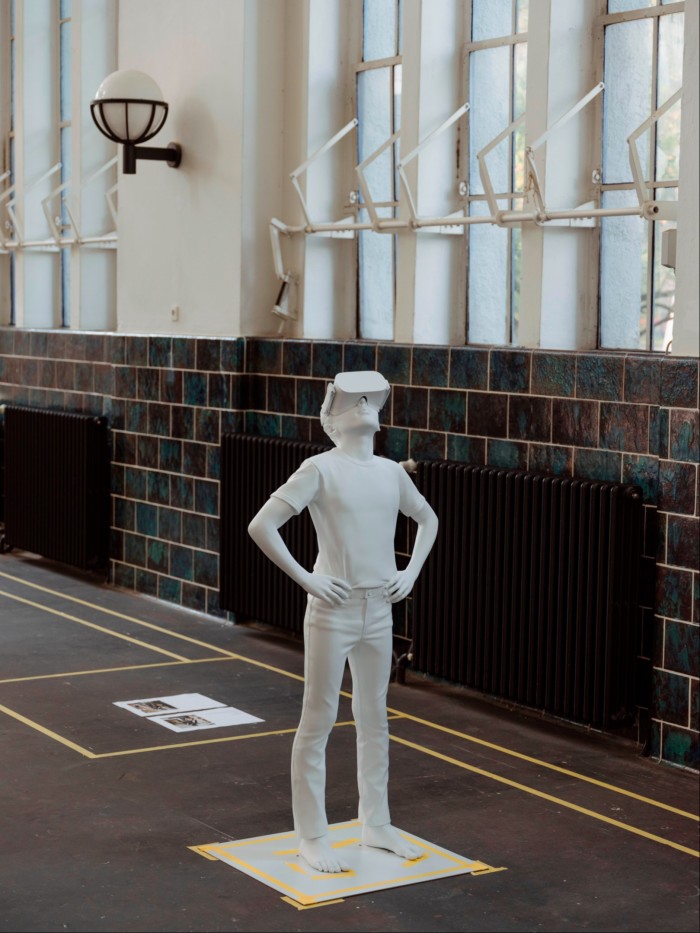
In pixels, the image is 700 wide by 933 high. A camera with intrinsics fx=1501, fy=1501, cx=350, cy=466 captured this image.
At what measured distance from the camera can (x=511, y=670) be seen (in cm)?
809

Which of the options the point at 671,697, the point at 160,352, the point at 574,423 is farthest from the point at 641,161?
the point at 160,352

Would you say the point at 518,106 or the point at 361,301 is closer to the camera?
the point at 518,106

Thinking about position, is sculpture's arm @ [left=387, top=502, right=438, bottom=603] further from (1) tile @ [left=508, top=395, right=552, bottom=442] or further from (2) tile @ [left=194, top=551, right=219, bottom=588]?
(2) tile @ [left=194, top=551, right=219, bottom=588]

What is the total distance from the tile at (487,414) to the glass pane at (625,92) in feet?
4.59

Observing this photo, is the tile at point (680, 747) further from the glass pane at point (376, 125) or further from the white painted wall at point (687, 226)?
the glass pane at point (376, 125)

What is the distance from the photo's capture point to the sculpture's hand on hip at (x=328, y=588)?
18.0 ft

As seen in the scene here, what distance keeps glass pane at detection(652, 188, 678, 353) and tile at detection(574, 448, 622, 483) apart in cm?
84

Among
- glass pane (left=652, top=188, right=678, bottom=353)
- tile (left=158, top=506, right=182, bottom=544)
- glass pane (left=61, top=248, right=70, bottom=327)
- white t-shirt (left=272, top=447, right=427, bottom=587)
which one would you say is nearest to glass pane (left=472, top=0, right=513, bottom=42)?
glass pane (left=652, top=188, right=678, bottom=353)

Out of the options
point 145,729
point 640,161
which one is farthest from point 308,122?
point 145,729

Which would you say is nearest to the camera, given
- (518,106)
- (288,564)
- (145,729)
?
(288,564)

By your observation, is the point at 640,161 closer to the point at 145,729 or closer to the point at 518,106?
the point at 518,106

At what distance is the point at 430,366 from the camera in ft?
29.2

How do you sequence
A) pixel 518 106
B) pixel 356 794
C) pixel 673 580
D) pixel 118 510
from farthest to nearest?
pixel 118 510 < pixel 518 106 < pixel 673 580 < pixel 356 794

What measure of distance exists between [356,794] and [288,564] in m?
1.74
